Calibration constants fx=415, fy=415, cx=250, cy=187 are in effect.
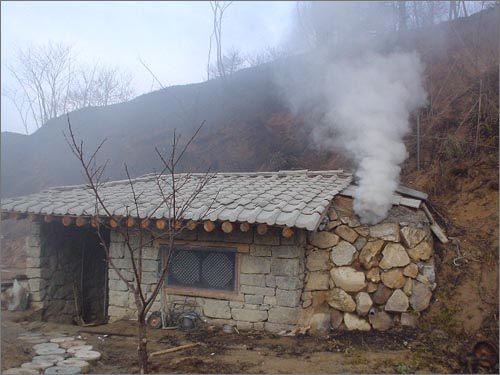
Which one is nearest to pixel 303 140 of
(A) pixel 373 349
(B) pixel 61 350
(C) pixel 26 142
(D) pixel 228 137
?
(D) pixel 228 137

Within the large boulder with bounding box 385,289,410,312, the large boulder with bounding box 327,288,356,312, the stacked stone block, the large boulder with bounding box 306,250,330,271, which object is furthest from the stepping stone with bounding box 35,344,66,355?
the large boulder with bounding box 385,289,410,312

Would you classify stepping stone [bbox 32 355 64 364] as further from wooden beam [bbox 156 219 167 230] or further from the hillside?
the hillside

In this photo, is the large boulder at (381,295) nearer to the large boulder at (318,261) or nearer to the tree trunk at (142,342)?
the large boulder at (318,261)

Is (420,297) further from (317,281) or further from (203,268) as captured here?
(203,268)

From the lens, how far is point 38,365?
4.82 m

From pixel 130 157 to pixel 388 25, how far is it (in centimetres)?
1281

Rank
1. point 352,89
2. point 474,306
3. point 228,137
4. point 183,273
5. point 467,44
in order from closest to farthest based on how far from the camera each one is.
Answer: point 474,306 → point 183,273 → point 352,89 → point 467,44 → point 228,137

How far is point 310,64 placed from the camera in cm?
1792

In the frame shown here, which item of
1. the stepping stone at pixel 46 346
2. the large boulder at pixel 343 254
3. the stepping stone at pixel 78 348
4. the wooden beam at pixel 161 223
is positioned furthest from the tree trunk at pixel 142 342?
the large boulder at pixel 343 254

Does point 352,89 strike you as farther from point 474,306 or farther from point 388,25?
point 388,25

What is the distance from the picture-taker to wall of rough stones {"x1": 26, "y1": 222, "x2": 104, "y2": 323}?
777cm

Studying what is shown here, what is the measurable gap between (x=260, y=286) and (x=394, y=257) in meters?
2.15

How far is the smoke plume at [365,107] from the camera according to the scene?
685 centimetres

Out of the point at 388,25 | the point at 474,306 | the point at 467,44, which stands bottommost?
the point at 474,306
